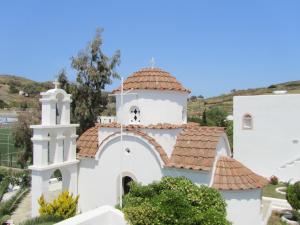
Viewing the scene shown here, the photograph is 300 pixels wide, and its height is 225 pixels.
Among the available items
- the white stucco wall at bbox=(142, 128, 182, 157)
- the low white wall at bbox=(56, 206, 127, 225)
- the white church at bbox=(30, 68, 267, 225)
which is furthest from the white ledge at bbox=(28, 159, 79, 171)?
the white stucco wall at bbox=(142, 128, 182, 157)

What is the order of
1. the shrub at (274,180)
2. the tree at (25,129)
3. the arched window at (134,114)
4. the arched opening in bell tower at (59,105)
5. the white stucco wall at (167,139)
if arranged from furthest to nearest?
the tree at (25,129) → the shrub at (274,180) → the arched window at (134,114) → the arched opening in bell tower at (59,105) → the white stucco wall at (167,139)

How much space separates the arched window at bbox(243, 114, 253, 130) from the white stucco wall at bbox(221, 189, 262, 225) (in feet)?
45.7

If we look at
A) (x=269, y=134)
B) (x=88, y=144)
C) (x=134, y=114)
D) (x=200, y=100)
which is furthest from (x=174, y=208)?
(x=200, y=100)

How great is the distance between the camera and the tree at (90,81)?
26.8 m

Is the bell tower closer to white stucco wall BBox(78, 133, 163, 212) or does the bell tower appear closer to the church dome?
white stucco wall BBox(78, 133, 163, 212)

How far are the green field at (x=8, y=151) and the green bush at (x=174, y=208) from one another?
23.9 metres

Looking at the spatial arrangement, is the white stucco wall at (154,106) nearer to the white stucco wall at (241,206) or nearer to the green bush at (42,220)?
the white stucco wall at (241,206)

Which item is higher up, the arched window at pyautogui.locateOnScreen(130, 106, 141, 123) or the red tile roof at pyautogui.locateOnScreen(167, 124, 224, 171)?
the arched window at pyautogui.locateOnScreen(130, 106, 141, 123)

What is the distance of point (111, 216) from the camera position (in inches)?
437

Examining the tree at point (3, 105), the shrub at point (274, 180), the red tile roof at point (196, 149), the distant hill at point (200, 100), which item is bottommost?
the shrub at point (274, 180)

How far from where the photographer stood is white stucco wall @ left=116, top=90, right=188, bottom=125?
15734mm

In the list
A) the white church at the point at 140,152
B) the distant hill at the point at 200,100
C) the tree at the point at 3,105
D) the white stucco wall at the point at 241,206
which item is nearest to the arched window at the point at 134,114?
the white church at the point at 140,152

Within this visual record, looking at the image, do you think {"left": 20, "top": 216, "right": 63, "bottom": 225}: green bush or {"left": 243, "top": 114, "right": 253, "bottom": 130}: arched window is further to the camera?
{"left": 243, "top": 114, "right": 253, "bottom": 130}: arched window

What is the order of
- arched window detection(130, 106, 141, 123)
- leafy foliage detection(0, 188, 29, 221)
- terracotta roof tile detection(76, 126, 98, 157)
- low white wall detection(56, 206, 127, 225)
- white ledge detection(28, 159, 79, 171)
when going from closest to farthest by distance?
low white wall detection(56, 206, 127, 225) < white ledge detection(28, 159, 79, 171) < leafy foliage detection(0, 188, 29, 221) < arched window detection(130, 106, 141, 123) < terracotta roof tile detection(76, 126, 98, 157)
